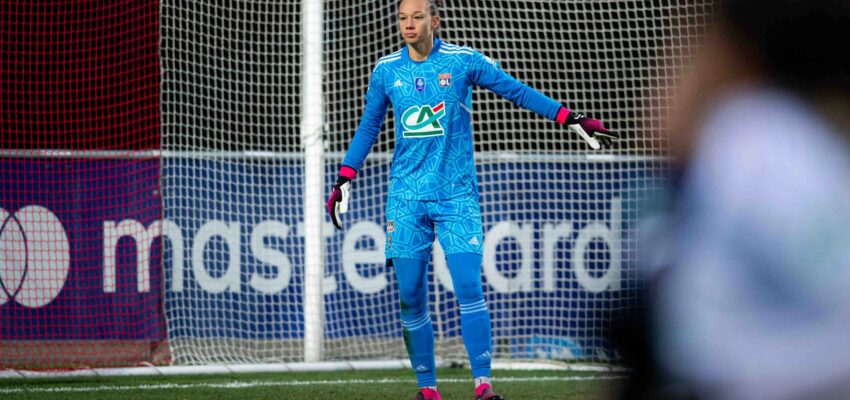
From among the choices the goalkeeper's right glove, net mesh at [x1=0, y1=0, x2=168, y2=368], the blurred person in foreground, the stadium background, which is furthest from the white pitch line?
the blurred person in foreground

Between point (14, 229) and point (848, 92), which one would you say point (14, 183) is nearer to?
point (14, 229)

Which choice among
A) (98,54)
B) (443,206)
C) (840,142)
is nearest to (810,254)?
(840,142)

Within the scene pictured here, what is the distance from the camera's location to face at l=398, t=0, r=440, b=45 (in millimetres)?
4602

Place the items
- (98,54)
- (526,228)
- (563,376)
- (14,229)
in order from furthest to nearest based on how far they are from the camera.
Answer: (98,54), (526,228), (14,229), (563,376)

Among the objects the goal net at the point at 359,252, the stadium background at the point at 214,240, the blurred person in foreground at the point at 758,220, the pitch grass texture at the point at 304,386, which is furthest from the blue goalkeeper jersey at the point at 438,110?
the blurred person in foreground at the point at 758,220

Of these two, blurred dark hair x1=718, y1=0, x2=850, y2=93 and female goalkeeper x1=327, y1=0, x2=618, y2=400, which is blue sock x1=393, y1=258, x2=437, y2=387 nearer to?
female goalkeeper x1=327, y1=0, x2=618, y2=400

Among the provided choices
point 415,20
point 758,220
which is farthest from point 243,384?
point 758,220

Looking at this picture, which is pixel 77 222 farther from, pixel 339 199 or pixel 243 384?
pixel 339 199

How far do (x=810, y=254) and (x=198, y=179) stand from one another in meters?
7.76

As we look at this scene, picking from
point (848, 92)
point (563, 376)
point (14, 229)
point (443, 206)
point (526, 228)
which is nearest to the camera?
point (848, 92)

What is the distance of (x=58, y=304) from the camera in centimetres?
796

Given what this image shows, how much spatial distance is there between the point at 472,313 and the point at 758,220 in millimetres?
3632

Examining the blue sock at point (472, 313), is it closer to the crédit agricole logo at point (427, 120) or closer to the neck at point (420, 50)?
the crédit agricole logo at point (427, 120)

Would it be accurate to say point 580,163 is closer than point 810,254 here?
No
